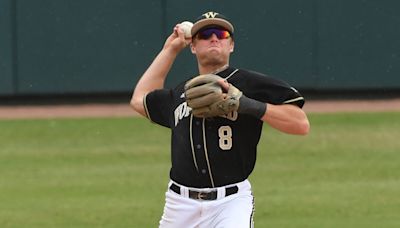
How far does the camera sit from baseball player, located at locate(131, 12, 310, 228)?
16.2ft

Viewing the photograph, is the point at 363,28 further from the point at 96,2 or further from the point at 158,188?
the point at 158,188

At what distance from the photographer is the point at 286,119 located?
487cm

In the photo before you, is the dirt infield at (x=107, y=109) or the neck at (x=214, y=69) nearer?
the neck at (x=214, y=69)

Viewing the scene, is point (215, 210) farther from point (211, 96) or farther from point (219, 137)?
point (211, 96)

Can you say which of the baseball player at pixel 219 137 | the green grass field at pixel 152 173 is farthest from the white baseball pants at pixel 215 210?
the green grass field at pixel 152 173

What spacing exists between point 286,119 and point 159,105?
2.84 feet

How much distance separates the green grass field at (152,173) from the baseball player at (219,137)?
10.0 feet

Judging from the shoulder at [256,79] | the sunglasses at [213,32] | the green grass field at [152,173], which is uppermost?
the sunglasses at [213,32]

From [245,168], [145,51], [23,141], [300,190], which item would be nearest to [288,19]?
[145,51]

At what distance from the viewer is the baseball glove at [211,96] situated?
473 cm

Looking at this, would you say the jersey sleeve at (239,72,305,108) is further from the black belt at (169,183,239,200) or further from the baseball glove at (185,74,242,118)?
the black belt at (169,183,239,200)

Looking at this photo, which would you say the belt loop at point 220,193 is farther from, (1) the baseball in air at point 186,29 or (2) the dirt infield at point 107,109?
(2) the dirt infield at point 107,109

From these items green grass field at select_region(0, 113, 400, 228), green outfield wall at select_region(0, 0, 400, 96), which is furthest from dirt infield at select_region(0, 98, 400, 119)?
green grass field at select_region(0, 113, 400, 228)

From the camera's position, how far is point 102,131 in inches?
516
